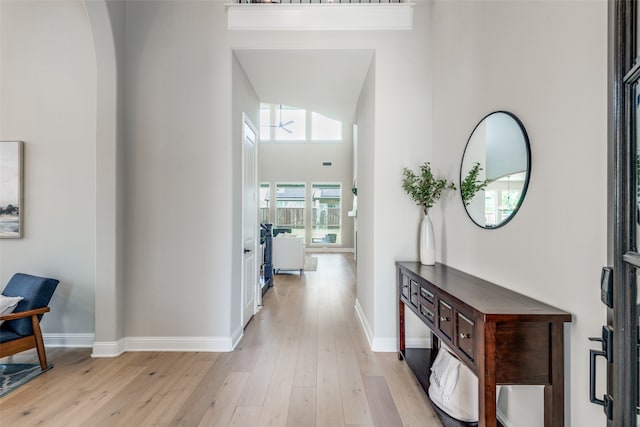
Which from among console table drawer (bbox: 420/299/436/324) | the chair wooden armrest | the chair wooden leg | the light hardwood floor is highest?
console table drawer (bbox: 420/299/436/324)

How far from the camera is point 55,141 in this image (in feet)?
9.81

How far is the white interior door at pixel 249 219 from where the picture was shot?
11.4 feet

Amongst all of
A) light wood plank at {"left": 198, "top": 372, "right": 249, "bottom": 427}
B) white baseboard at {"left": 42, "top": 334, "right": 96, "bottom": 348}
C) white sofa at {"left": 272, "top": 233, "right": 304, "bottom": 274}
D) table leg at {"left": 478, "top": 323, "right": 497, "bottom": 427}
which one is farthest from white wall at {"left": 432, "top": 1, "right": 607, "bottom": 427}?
white sofa at {"left": 272, "top": 233, "right": 304, "bottom": 274}

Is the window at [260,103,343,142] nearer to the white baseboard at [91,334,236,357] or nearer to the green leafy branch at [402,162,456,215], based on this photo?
the green leafy branch at [402,162,456,215]

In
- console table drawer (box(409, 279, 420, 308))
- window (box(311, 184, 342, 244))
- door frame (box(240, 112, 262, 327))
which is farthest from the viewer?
window (box(311, 184, 342, 244))

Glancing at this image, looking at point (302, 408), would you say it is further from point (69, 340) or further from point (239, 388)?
point (69, 340)

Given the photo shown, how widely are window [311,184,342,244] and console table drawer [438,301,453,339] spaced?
31.1ft

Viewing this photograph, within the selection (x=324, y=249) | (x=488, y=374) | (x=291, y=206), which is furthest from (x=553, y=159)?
(x=291, y=206)

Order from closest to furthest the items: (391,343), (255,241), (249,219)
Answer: (391,343)
(249,219)
(255,241)

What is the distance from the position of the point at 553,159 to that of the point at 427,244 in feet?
4.34

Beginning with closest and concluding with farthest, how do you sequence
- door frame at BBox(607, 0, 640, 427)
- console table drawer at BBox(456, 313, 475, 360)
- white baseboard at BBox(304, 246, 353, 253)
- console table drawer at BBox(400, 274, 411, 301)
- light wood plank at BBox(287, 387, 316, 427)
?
door frame at BBox(607, 0, 640, 427), console table drawer at BBox(456, 313, 475, 360), light wood plank at BBox(287, 387, 316, 427), console table drawer at BBox(400, 274, 411, 301), white baseboard at BBox(304, 246, 353, 253)

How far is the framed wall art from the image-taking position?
295 centimetres

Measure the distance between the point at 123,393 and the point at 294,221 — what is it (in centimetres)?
918

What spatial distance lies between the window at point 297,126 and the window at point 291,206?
5.88ft
